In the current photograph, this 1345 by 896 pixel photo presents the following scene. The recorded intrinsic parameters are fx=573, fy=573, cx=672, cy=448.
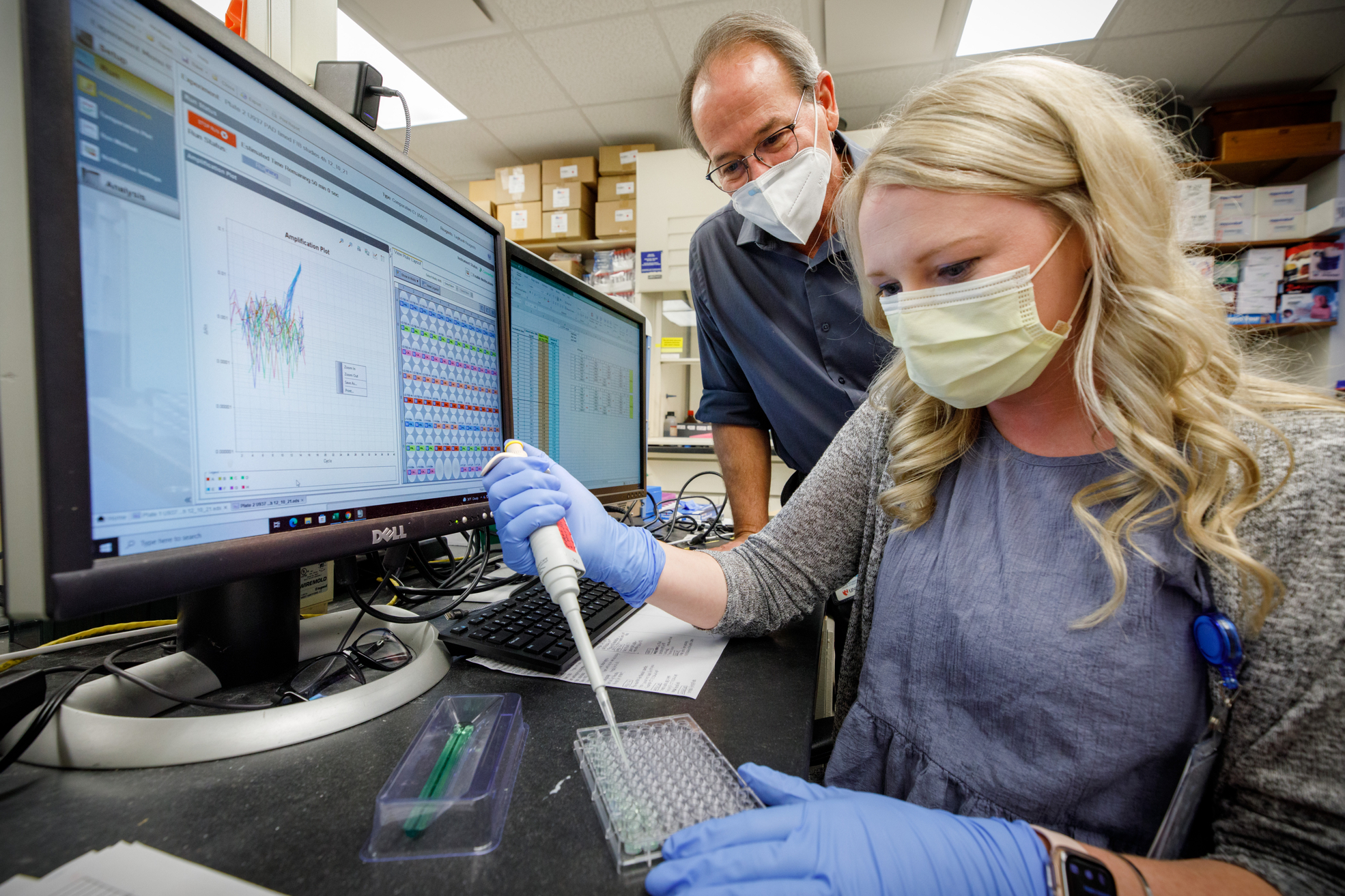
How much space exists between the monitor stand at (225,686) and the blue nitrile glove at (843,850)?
0.29 meters

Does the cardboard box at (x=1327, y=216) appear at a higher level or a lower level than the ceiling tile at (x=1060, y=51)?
lower

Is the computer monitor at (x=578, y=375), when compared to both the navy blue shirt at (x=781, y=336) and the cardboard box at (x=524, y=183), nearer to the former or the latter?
the navy blue shirt at (x=781, y=336)

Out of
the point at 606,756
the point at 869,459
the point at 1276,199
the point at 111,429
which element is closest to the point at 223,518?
the point at 111,429

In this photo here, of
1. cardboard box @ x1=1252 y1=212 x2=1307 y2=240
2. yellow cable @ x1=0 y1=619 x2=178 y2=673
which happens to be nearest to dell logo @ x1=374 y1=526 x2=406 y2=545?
yellow cable @ x1=0 y1=619 x2=178 y2=673

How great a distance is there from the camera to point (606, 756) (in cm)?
41

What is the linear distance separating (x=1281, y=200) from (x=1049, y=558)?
10.8 feet

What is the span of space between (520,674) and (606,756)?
0.62 feet

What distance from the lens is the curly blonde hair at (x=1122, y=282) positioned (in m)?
0.51

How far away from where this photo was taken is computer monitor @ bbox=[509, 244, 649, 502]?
2.82 ft

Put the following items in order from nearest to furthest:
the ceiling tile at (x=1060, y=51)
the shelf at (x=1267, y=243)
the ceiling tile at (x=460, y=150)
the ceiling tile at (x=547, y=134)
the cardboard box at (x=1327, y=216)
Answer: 1. the cardboard box at (x=1327, y=216)
2. the shelf at (x=1267, y=243)
3. the ceiling tile at (x=1060, y=51)
4. the ceiling tile at (x=547, y=134)
5. the ceiling tile at (x=460, y=150)

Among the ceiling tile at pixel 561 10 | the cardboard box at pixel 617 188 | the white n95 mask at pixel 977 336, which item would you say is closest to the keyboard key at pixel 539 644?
the white n95 mask at pixel 977 336

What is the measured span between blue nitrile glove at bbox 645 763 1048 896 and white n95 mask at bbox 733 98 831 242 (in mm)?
1035

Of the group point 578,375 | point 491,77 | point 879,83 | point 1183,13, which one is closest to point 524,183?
point 491,77

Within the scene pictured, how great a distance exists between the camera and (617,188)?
3.45 m
